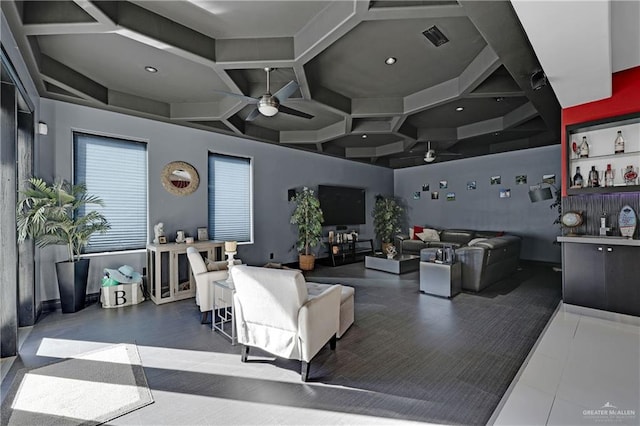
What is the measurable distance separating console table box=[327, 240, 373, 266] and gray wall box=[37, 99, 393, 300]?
Answer: 3.15ft

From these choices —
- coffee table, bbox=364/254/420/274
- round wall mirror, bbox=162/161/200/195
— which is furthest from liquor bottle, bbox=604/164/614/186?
round wall mirror, bbox=162/161/200/195

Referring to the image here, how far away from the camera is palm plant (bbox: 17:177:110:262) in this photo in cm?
336

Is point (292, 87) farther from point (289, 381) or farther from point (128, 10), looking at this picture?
point (289, 381)

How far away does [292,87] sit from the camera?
309 centimetres

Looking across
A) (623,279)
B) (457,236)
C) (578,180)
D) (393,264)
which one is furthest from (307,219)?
(623,279)

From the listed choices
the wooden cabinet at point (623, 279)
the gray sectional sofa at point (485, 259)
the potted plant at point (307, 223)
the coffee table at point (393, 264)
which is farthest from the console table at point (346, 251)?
the wooden cabinet at point (623, 279)

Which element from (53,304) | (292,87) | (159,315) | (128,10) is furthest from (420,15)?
(53,304)

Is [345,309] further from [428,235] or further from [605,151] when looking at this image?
[428,235]

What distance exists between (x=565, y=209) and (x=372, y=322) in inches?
117

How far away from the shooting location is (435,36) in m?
2.94

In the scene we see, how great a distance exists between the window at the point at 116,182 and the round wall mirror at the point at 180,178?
1.07ft

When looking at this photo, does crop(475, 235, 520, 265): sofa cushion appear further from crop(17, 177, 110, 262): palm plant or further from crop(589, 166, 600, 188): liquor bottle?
crop(17, 177, 110, 262): palm plant

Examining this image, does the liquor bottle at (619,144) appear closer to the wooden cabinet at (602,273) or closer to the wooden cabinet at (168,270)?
the wooden cabinet at (602,273)

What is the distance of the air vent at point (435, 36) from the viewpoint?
285cm
